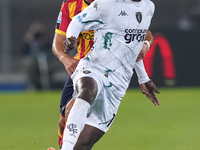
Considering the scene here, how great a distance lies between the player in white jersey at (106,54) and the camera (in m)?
5.26

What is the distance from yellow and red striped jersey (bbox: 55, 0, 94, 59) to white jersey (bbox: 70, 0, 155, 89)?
0.54m

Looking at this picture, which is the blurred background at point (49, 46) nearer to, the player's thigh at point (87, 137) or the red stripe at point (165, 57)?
the red stripe at point (165, 57)

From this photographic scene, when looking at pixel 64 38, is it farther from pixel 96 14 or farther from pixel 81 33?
pixel 96 14

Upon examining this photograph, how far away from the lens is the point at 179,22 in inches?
637

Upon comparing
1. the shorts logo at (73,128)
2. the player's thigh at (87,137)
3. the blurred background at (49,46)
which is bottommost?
the blurred background at (49,46)

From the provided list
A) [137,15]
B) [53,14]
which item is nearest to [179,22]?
[53,14]

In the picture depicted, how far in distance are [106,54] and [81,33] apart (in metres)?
0.77

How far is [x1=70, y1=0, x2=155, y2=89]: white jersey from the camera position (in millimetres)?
5301

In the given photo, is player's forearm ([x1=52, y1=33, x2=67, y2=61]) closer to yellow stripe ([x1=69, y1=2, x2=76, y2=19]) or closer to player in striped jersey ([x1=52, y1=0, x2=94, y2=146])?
player in striped jersey ([x1=52, y1=0, x2=94, y2=146])

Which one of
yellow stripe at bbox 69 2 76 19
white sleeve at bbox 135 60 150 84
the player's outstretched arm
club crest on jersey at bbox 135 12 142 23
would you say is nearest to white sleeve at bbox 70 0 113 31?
club crest on jersey at bbox 135 12 142 23

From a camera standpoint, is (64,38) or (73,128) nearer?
(73,128)

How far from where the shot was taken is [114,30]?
5.43m

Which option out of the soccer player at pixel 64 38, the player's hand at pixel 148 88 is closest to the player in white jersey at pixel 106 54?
the soccer player at pixel 64 38

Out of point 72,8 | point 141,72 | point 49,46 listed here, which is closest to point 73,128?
point 141,72
